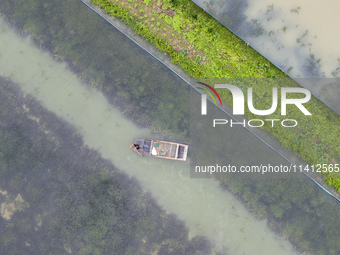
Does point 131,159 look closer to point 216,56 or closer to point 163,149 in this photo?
point 163,149

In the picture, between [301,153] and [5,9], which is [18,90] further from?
[301,153]

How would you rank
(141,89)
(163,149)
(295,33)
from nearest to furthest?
(295,33)
(163,149)
(141,89)

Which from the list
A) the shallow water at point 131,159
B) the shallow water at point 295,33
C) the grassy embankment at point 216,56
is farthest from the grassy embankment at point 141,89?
the shallow water at point 295,33

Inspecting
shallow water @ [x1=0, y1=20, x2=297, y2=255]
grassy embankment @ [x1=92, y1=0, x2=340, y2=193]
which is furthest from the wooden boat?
grassy embankment @ [x1=92, y1=0, x2=340, y2=193]

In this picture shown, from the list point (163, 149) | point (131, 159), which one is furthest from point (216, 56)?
point (131, 159)

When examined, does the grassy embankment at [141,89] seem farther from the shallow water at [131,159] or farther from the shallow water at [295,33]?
the shallow water at [295,33]

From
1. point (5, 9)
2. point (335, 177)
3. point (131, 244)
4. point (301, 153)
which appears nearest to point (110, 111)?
Answer: point (131, 244)
